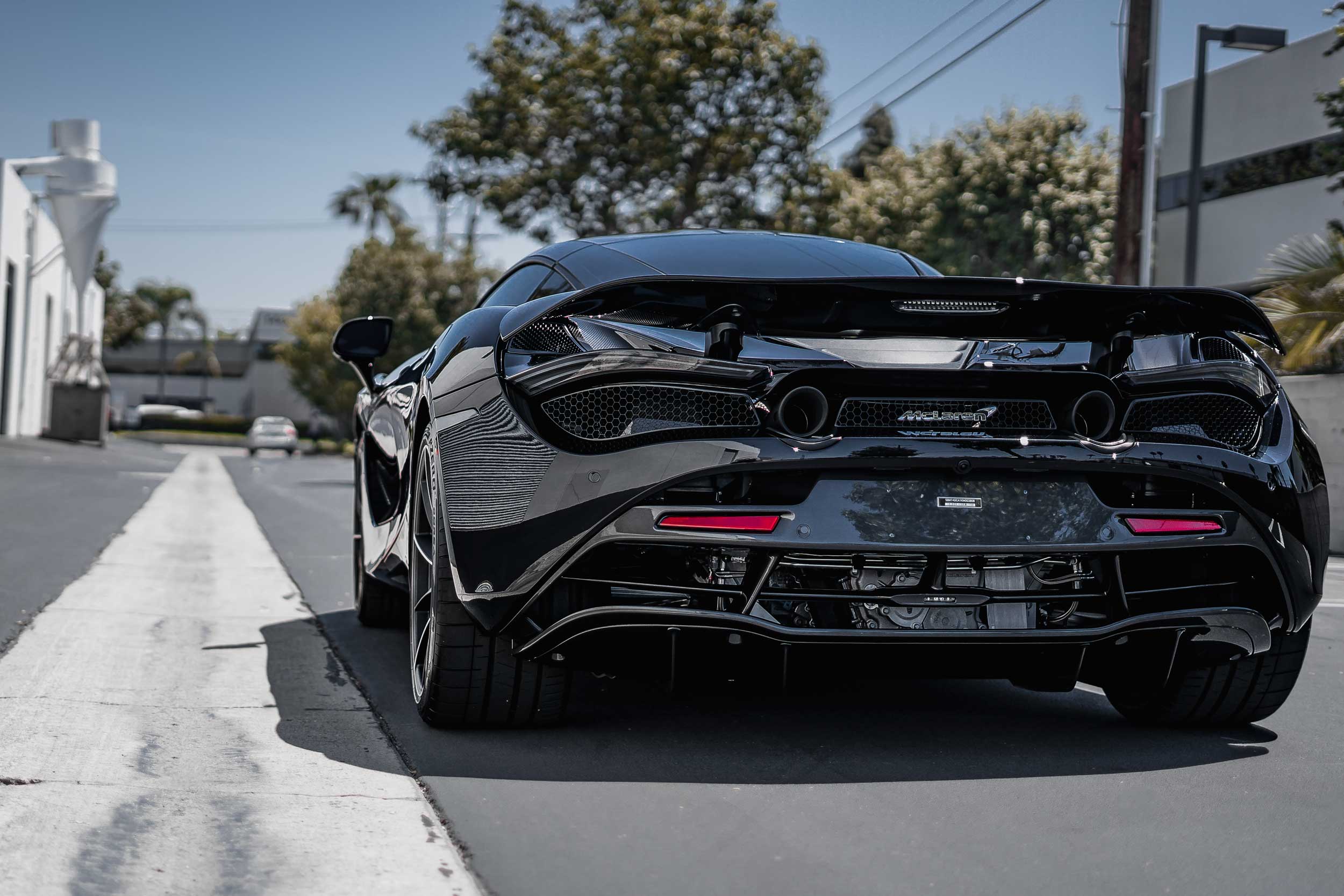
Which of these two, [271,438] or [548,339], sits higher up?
[548,339]

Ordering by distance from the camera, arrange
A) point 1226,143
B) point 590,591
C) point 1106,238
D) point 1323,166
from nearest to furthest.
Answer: point 590,591 → point 1323,166 → point 1226,143 → point 1106,238

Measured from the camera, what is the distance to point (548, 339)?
139 inches

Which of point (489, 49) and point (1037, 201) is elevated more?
point (489, 49)

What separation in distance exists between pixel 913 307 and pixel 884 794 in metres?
1.19

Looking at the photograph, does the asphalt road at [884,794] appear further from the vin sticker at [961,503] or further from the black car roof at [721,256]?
the black car roof at [721,256]

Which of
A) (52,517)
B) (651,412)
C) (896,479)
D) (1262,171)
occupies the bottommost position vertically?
(52,517)

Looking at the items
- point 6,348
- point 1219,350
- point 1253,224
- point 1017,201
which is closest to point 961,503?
point 1219,350

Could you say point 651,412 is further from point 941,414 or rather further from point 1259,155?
point 1259,155

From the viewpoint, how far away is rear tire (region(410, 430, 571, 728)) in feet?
12.0

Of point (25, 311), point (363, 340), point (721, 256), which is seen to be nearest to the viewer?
point (721, 256)

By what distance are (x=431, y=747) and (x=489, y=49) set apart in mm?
31479

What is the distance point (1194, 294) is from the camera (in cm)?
359

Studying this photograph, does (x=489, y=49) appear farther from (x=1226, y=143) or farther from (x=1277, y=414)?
(x=1277, y=414)

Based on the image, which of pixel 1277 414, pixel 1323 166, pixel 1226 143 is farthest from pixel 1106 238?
pixel 1277 414
